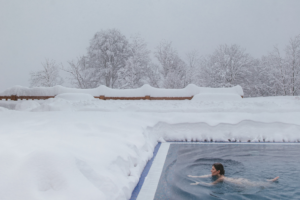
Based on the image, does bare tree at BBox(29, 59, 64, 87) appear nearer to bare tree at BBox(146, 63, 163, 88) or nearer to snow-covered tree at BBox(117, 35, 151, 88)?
snow-covered tree at BBox(117, 35, 151, 88)

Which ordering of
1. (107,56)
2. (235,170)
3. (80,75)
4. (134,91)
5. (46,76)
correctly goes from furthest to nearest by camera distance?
1. (46,76)
2. (80,75)
3. (107,56)
4. (134,91)
5. (235,170)

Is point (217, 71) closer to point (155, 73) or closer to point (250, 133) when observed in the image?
point (155, 73)

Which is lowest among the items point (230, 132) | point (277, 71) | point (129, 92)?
point (230, 132)

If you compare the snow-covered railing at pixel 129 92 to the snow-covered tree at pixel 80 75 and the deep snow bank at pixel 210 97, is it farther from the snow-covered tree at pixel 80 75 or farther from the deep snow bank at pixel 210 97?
the snow-covered tree at pixel 80 75

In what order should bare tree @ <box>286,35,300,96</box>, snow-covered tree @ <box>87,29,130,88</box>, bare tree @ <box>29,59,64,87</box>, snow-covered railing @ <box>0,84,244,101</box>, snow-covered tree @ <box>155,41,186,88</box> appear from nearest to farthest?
snow-covered railing @ <box>0,84,244,101</box> < bare tree @ <box>286,35,300,96</box> < snow-covered tree @ <box>87,29,130,88</box> < snow-covered tree @ <box>155,41,186,88</box> < bare tree @ <box>29,59,64,87</box>

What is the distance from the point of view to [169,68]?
74.5 feet

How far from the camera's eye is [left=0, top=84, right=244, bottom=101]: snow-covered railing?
11.7 metres

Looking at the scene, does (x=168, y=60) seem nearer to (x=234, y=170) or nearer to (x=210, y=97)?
(x=210, y=97)

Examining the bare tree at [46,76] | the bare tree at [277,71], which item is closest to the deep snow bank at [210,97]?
the bare tree at [277,71]

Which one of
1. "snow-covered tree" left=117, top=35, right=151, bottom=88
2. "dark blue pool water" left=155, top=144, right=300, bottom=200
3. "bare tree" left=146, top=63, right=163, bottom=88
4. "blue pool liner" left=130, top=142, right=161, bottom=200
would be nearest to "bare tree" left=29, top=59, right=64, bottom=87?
"snow-covered tree" left=117, top=35, right=151, bottom=88

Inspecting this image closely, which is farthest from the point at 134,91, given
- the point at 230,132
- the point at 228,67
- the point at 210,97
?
the point at 228,67

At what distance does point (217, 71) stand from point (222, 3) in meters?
47.4

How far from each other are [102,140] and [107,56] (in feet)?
64.0

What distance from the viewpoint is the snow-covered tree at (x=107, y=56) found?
21.7 meters
